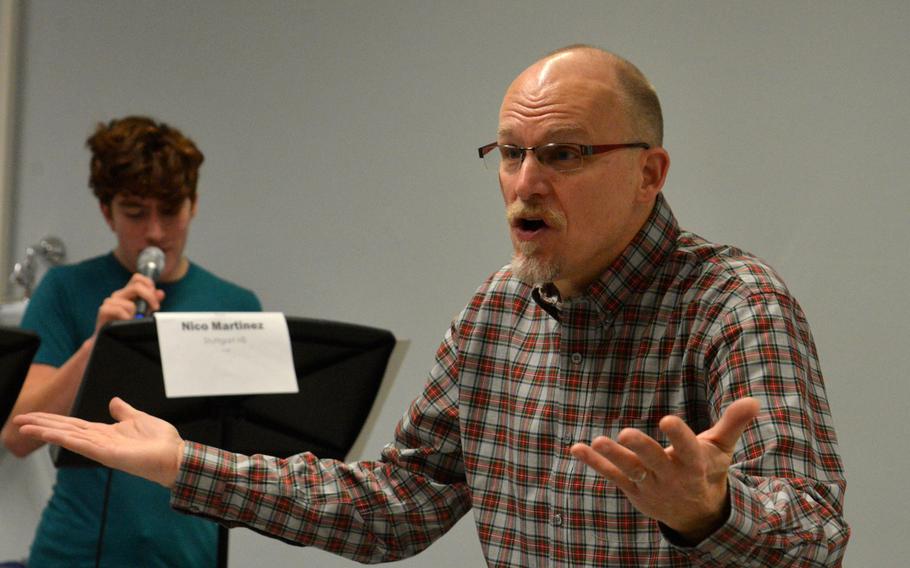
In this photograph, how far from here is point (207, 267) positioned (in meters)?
3.71

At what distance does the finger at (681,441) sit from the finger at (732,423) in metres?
0.04

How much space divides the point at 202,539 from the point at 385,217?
1223 mm

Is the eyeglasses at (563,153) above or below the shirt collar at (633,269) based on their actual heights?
above

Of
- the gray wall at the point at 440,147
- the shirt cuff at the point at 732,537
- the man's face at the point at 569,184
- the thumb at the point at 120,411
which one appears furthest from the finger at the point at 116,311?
the shirt cuff at the point at 732,537

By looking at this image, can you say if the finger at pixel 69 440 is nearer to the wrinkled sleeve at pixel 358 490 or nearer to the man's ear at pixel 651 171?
the wrinkled sleeve at pixel 358 490

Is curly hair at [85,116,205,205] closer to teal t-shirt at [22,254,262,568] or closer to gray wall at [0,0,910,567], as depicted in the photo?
teal t-shirt at [22,254,262,568]

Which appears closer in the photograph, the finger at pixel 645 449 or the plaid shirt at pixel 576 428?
the finger at pixel 645 449

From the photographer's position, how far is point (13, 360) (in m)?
2.01

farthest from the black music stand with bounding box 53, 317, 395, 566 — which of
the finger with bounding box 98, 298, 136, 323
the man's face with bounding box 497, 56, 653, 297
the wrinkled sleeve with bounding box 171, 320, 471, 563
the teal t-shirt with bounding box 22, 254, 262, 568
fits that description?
the man's face with bounding box 497, 56, 653, 297

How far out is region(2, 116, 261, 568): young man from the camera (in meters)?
2.41

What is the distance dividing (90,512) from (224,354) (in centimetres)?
59

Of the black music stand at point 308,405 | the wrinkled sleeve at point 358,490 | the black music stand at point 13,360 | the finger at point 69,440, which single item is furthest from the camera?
the black music stand at point 308,405

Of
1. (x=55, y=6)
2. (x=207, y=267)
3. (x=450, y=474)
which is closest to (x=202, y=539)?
(x=450, y=474)

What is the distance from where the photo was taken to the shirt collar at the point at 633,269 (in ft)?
5.06
